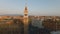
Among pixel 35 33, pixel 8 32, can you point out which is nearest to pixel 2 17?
pixel 8 32

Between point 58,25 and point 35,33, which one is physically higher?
point 58,25

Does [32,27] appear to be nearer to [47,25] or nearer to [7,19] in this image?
[47,25]

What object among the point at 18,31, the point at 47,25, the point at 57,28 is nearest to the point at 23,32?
the point at 18,31

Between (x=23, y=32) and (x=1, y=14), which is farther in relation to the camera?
(x=23, y=32)

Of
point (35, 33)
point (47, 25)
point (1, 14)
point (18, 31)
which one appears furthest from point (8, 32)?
point (47, 25)

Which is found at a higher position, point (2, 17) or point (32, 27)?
point (2, 17)

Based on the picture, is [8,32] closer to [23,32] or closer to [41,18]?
[23,32]

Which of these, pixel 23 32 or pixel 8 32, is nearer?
pixel 8 32

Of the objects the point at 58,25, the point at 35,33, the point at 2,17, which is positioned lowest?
the point at 35,33

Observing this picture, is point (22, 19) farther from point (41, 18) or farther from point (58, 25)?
point (58, 25)
